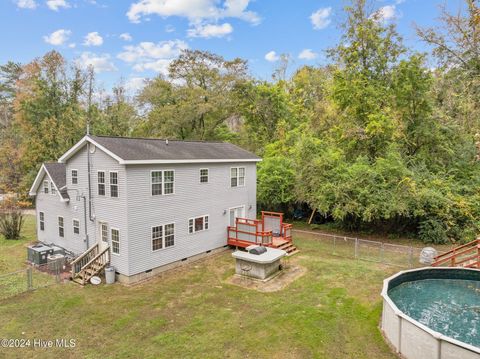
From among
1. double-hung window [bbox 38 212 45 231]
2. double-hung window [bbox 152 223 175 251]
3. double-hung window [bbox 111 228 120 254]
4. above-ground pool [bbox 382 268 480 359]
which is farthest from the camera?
double-hung window [bbox 38 212 45 231]

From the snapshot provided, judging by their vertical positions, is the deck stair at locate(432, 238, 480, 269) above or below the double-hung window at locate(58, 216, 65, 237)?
below

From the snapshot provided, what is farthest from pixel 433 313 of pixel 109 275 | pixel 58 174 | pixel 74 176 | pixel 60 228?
pixel 58 174

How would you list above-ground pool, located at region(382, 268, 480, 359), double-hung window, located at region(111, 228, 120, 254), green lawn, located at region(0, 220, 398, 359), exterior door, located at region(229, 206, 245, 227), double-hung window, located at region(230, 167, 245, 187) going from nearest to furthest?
1. above-ground pool, located at region(382, 268, 480, 359)
2. green lawn, located at region(0, 220, 398, 359)
3. double-hung window, located at region(111, 228, 120, 254)
4. double-hung window, located at region(230, 167, 245, 187)
5. exterior door, located at region(229, 206, 245, 227)

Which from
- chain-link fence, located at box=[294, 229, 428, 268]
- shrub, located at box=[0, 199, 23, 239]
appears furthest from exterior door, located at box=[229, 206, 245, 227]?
shrub, located at box=[0, 199, 23, 239]

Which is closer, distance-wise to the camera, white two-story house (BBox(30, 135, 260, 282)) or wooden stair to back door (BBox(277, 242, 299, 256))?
white two-story house (BBox(30, 135, 260, 282))

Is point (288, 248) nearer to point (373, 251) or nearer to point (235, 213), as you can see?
point (235, 213)

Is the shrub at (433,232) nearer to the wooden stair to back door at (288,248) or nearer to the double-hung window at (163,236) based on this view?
the wooden stair to back door at (288,248)

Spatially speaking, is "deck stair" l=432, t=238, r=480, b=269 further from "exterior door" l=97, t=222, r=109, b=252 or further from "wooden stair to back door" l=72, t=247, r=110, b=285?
"exterior door" l=97, t=222, r=109, b=252
